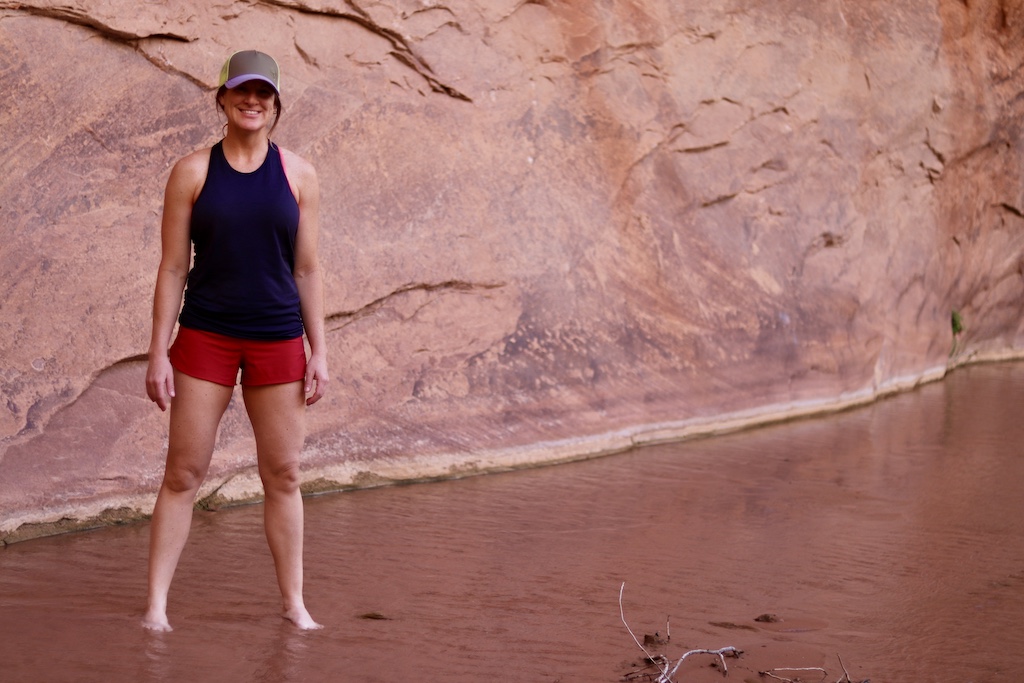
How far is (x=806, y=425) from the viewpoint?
7.23m

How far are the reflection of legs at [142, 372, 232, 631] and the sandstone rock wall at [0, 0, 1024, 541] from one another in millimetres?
1335

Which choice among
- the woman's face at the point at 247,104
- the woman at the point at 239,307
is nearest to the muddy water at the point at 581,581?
the woman at the point at 239,307

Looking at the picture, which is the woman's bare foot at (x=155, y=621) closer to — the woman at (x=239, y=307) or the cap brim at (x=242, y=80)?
the woman at (x=239, y=307)

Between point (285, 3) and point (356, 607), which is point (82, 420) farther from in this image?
point (285, 3)

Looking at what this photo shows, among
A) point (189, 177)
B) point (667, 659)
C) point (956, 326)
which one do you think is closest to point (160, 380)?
point (189, 177)

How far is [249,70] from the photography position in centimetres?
315

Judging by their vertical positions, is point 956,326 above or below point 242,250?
above

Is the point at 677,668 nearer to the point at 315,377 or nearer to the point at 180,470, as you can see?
the point at 315,377

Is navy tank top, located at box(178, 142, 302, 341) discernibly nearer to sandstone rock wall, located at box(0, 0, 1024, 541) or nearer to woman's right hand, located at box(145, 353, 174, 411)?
woman's right hand, located at box(145, 353, 174, 411)

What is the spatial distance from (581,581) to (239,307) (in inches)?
62.7

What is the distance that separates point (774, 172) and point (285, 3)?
3.35m

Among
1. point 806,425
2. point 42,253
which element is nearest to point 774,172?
point 806,425

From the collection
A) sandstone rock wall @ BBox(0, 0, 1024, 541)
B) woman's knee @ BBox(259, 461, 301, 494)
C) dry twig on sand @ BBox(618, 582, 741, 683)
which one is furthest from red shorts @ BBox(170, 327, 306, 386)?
sandstone rock wall @ BBox(0, 0, 1024, 541)

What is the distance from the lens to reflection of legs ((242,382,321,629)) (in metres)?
3.36
